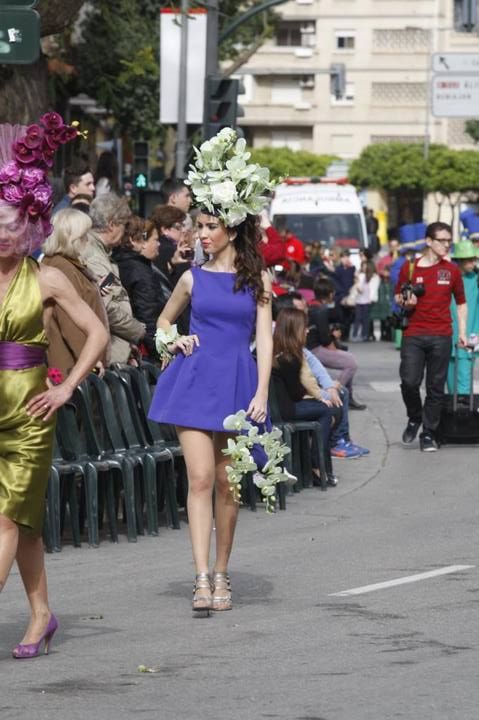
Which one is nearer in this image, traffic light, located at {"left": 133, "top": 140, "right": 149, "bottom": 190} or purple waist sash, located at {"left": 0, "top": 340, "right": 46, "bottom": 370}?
purple waist sash, located at {"left": 0, "top": 340, "right": 46, "bottom": 370}

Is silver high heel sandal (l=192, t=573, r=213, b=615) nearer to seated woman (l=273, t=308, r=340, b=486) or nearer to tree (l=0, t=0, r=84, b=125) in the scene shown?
seated woman (l=273, t=308, r=340, b=486)

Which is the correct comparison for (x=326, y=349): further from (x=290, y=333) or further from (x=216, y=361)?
(x=216, y=361)

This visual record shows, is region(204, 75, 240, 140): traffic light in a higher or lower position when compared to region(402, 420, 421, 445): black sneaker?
higher

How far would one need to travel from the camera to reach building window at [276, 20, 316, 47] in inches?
4235

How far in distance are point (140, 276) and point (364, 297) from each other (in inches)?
932

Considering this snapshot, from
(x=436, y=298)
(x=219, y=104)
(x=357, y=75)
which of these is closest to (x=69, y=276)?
(x=436, y=298)

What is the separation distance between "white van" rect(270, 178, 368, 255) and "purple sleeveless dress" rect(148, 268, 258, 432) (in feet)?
96.0

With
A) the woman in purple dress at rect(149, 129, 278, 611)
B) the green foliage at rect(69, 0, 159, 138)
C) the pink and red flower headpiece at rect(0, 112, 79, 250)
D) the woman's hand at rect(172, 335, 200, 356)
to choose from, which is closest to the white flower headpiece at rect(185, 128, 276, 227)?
the woman in purple dress at rect(149, 129, 278, 611)

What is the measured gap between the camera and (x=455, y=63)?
36781 millimetres

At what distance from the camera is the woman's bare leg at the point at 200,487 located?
29.7 feet

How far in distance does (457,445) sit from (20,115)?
4702 millimetres

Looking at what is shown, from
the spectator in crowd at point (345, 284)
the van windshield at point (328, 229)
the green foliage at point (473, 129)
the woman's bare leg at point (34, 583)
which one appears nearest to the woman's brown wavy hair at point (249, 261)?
the woman's bare leg at point (34, 583)

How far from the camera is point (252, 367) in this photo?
9.23 metres

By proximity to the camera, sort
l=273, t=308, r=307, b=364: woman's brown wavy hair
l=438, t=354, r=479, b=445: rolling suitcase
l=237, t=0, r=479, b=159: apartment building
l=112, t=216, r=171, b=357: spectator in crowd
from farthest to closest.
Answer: l=237, t=0, r=479, b=159: apartment building < l=438, t=354, r=479, b=445: rolling suitcase < l=273, t=308, r=307, b=364: woman's brown wavy hair < l=112, t=216, r=171, b=357: spectator in crowd
